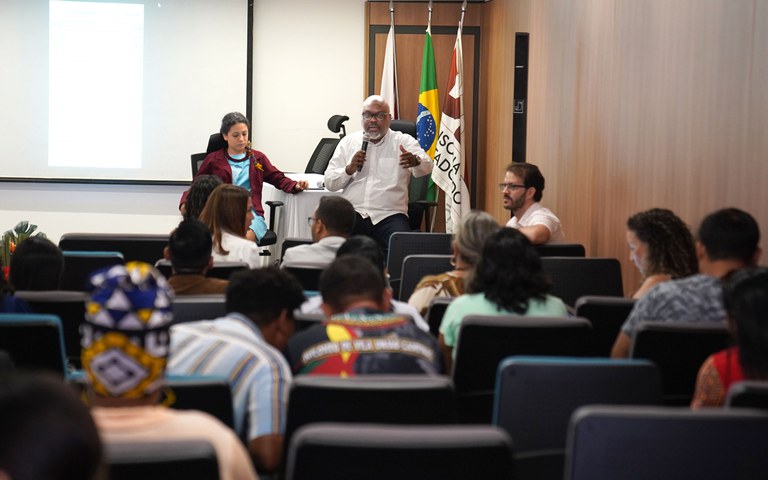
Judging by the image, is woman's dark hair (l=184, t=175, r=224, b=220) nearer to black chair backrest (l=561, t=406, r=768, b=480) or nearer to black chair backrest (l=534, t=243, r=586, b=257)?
black chair backrest (l=534, t=243, r=586, b=257)

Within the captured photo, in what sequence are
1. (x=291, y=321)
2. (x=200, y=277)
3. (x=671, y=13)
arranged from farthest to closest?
(x=671, y=13) → (x=200, y=277) → (x=291, y=321)

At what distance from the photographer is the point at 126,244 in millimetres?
5289

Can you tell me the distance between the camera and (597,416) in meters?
1.83

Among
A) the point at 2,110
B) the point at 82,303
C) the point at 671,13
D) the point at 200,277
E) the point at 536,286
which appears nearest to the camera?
the point at 536,286

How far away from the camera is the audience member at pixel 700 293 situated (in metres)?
3.20

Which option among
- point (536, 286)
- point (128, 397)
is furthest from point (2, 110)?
point (128, 397)

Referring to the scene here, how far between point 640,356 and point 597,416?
110 centimetres

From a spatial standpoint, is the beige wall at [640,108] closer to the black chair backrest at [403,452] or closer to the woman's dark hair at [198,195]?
the woman's dark hair at [198,195]

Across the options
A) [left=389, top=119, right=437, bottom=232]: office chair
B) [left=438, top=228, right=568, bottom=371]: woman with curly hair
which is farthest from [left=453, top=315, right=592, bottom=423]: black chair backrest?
[left=389, top=119, right=437, bottom=232]: office chair

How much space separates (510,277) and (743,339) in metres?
1.07

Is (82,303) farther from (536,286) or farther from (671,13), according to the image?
Result: (671,13)

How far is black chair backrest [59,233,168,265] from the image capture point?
5.27 metres

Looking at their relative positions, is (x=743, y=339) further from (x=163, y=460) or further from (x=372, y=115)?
(x=372, y=115)

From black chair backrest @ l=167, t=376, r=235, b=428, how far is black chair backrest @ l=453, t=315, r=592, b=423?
0.93 metres
